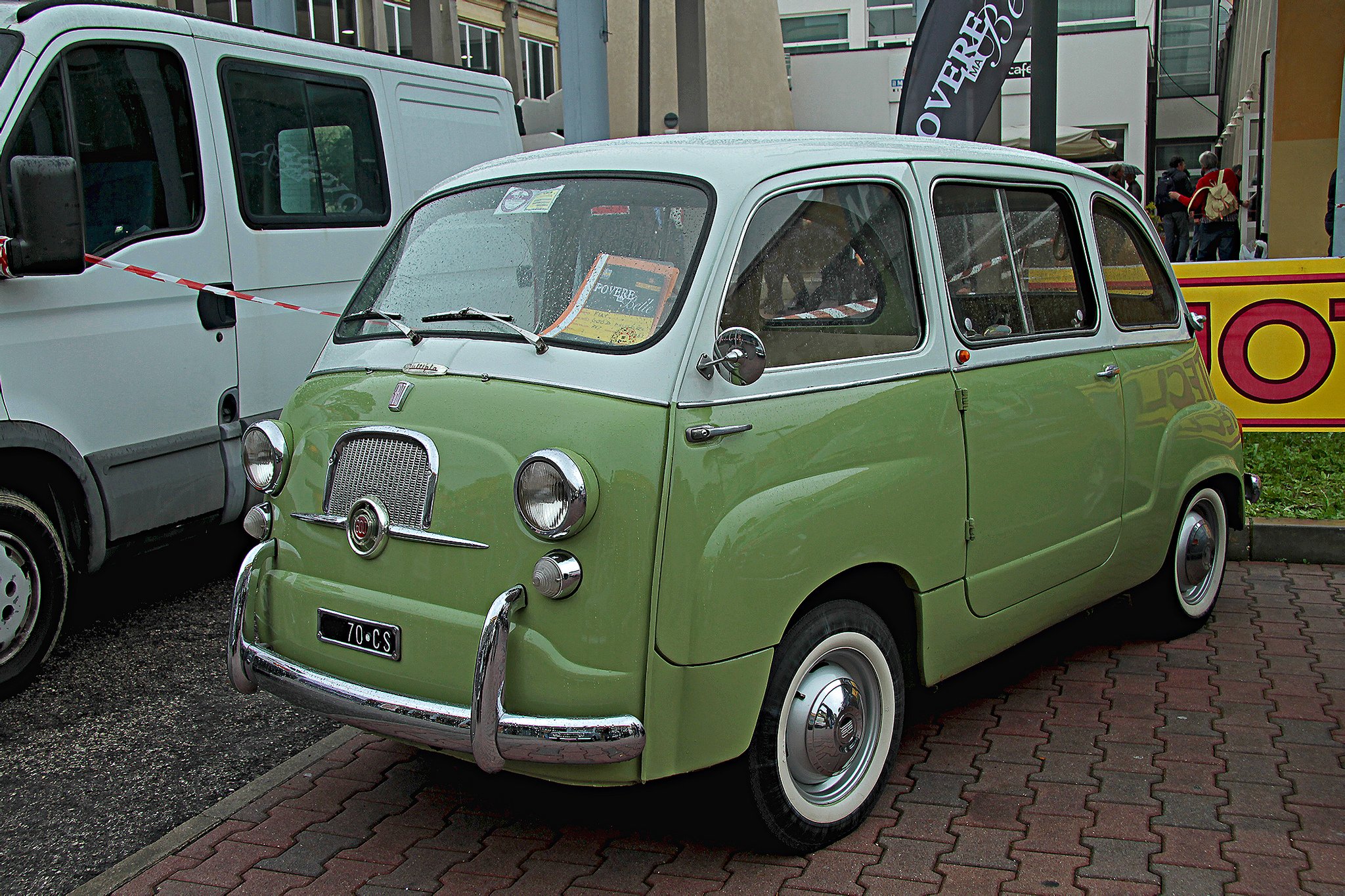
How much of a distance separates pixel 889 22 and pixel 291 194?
89.5ft

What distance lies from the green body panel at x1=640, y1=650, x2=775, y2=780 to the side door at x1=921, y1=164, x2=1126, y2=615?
1.07 meters

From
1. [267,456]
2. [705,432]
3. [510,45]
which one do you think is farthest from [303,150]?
[510,45]

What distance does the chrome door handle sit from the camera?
3.08 m

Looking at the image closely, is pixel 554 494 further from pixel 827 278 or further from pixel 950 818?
pixel 950 818

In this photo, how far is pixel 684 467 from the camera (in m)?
3.05

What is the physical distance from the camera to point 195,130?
576 cm

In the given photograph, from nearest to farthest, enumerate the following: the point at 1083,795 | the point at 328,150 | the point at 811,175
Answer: the point at 811,175 < the point at 1083,795 < the point at 328,150

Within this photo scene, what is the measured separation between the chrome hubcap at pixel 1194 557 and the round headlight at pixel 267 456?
365 cm

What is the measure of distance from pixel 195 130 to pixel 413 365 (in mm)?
2968

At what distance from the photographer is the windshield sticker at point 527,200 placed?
12.2 feet

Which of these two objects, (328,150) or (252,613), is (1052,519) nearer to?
(252,613)

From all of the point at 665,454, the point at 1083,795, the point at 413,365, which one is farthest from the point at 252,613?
the point at 1083,795

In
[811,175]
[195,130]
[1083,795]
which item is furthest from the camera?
[195,130]

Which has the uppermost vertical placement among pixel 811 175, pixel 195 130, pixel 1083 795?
pixel 195 130
